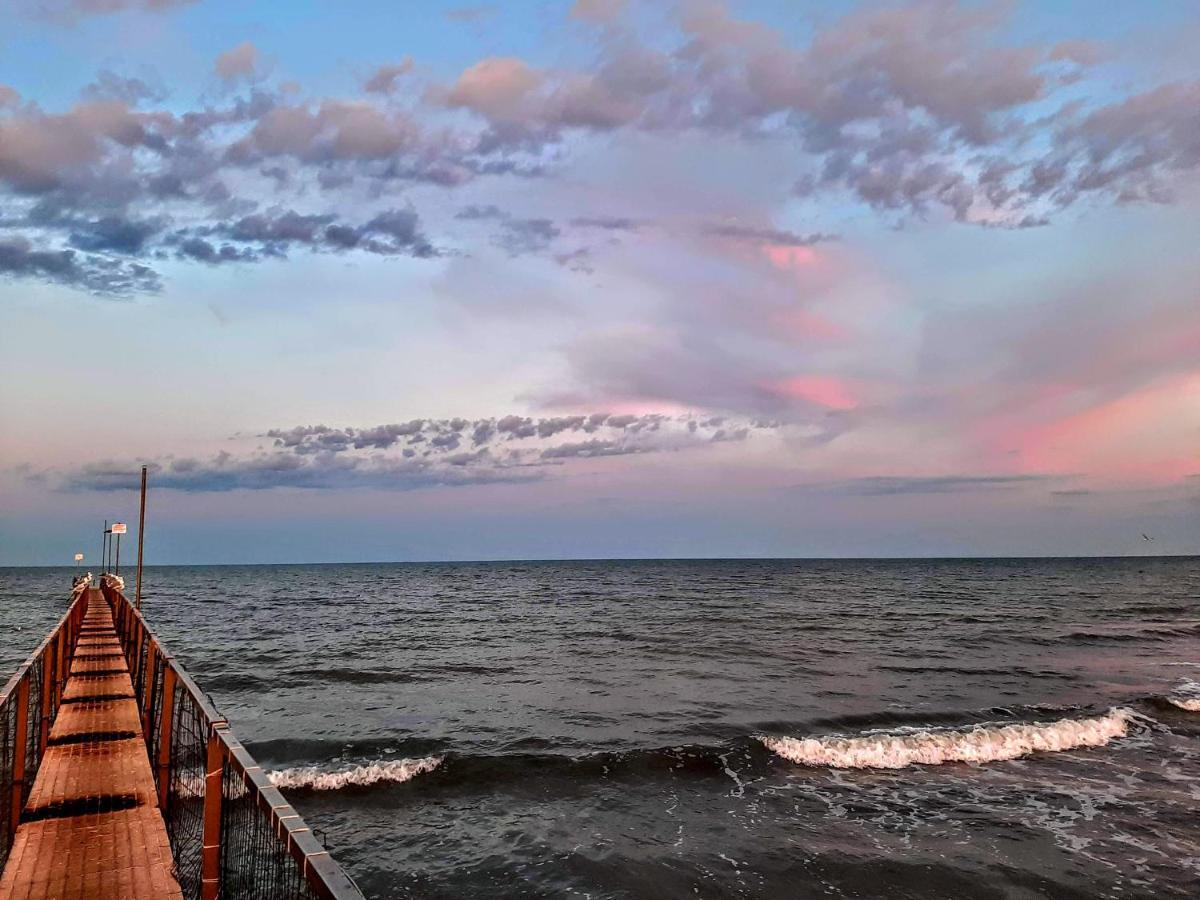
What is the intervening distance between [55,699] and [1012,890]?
14.6m

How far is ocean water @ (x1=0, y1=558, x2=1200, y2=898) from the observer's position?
1066 centimetres

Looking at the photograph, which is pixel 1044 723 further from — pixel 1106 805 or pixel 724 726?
pixel 724 726

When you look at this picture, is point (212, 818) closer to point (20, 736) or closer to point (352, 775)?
point (20, 736)

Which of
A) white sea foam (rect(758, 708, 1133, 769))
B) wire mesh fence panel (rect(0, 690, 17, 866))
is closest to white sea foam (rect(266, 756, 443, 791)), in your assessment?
wire mesh fence panel (rect(0, 690, 17, 866))

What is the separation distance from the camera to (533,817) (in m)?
12.8

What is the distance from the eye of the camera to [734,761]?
16000 millimetres

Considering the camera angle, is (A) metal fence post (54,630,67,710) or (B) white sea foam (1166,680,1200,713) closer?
(A) metal fence post (54,630,67,710)

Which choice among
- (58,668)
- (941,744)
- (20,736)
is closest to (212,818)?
(20,736)

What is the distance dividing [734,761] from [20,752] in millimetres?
13104

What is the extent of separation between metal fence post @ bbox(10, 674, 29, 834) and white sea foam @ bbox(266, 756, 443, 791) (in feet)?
23.7

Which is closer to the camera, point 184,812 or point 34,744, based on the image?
point 34,744

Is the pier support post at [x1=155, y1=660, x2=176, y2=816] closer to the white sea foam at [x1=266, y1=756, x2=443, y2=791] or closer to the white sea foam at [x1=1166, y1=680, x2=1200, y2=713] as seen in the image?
the white sea foam at [x1=266, y1=756, x2=443, y2=791]

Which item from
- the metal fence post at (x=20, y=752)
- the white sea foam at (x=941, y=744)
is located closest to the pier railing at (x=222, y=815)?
the metal fence post at (x=20, y=752)

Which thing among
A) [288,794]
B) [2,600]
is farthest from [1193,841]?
[2,600]
